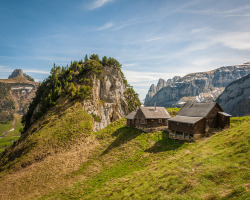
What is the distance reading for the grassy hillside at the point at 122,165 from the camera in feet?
47.1

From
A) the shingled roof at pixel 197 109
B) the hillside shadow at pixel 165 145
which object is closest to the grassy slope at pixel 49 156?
the hillside shadow at pixel 165 145

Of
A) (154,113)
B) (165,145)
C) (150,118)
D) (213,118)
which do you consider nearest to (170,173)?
(165,145)

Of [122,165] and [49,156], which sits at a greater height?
[122,165]

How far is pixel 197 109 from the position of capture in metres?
34.9

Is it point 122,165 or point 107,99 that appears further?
point 107,99

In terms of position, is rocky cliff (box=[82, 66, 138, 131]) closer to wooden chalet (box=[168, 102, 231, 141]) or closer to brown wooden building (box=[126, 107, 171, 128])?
brown wooden building (box=[126, 107, 171, 128])

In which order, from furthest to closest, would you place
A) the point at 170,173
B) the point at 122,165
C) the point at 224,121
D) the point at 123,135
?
1. the point at 123,135
2. the point at 224,121
3. the point at 122,165
4. the point at 170,173

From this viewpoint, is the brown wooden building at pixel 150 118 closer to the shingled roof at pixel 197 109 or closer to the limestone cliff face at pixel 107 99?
the shingled roof at pixel 197 109

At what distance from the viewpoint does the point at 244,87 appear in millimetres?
197375

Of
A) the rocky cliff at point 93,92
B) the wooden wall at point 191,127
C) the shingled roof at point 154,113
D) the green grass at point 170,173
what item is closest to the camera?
the green grass at point 170,173

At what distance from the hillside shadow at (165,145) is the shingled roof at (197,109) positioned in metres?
7.29

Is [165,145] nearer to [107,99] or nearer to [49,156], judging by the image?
[49,156]

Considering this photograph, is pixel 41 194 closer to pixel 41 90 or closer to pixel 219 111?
pixel 219 111

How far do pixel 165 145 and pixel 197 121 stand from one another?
7.98 m
